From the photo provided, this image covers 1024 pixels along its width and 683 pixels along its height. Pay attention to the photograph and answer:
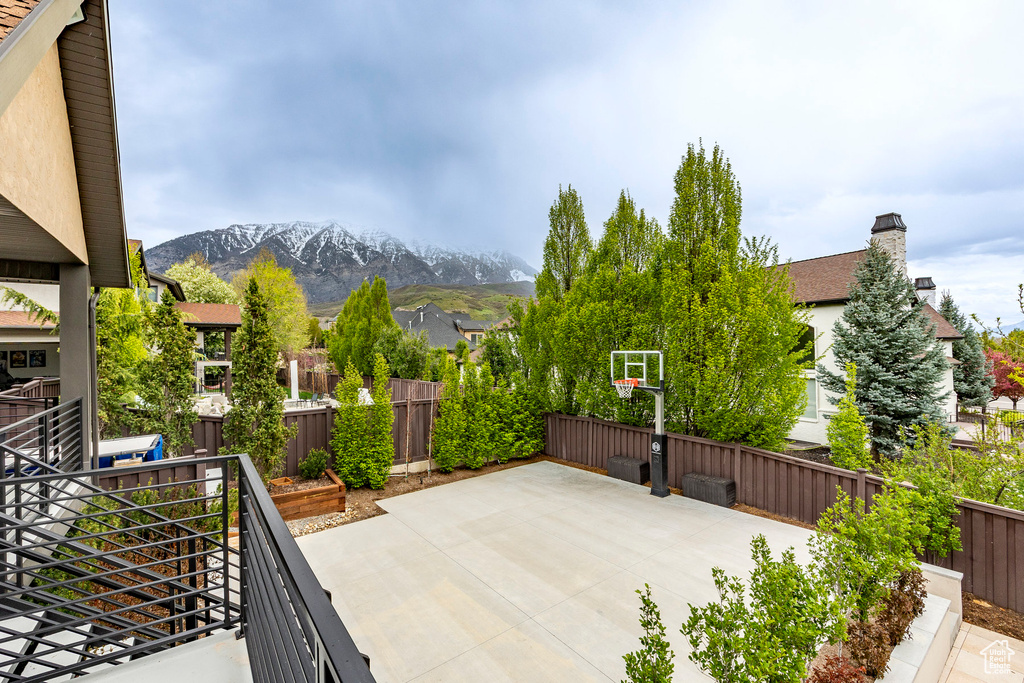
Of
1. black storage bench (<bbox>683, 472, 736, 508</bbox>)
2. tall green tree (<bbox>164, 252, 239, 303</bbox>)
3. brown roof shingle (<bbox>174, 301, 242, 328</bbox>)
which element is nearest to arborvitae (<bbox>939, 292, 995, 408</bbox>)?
black storage bench (<bbox>683, 472, 736, 508</bbox>)

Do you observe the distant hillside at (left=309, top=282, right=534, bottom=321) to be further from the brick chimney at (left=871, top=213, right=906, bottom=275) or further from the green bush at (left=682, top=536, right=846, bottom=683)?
the green bush at (left=682, top=536, right=846, bottom=683)

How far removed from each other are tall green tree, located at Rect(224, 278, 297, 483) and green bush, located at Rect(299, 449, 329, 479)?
687 millimetres

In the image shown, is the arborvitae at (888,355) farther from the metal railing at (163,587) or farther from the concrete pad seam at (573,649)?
the metal railing at (163,587)

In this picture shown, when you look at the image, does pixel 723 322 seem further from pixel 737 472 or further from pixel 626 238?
pixel 626 238

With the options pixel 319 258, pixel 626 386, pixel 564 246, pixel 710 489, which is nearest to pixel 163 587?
pixel 626 386

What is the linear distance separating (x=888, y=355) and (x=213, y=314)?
26126 millimetres

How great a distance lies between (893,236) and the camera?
41.0ft

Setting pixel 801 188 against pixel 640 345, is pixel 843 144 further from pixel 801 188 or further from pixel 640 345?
pixel 640 345

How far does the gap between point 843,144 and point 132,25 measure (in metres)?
60.8

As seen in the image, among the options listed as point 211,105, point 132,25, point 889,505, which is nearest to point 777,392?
point 889,505

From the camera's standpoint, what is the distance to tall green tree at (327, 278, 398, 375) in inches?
824

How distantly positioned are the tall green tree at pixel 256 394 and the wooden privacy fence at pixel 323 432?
50 centimetres

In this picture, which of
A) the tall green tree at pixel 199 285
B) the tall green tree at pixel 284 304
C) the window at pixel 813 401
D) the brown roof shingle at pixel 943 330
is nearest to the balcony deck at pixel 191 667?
the window at pixel 813 401

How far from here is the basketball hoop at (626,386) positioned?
26.2 ft
